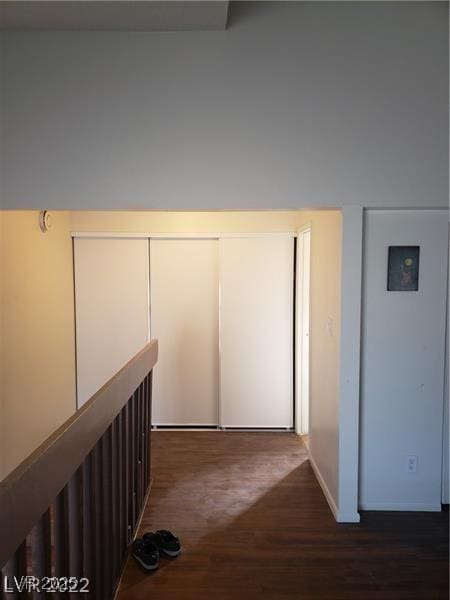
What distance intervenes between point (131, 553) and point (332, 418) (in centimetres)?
143

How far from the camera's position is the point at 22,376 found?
3.12 meters

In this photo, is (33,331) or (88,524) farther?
(33,331)

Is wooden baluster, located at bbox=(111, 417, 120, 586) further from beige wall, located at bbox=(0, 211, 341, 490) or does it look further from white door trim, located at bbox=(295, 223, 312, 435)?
white door trim, located at bbox=(295, 223, 312, 435)

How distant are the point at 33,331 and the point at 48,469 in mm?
2268

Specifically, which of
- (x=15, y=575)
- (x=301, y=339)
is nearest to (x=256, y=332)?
(x=301, y=339)

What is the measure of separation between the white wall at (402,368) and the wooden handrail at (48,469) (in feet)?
5.27

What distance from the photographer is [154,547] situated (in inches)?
89.0

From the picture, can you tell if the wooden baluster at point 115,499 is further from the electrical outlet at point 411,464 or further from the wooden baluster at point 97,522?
the electrical outlet at point 411,464

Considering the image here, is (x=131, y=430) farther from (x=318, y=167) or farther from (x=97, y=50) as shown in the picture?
(x=97, y=50)

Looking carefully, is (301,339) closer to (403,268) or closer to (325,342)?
(325,342)

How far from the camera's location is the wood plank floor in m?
2.05

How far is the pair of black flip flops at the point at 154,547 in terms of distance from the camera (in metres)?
2.17

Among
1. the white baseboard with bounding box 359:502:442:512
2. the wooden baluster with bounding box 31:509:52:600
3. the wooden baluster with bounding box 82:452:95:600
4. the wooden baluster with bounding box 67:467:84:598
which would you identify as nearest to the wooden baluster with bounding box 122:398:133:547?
the wooden baluster with bounding box 82:452:95:600

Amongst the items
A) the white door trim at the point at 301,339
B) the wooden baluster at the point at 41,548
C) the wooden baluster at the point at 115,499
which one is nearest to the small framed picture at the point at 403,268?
the white door trim at the point at 301,339
